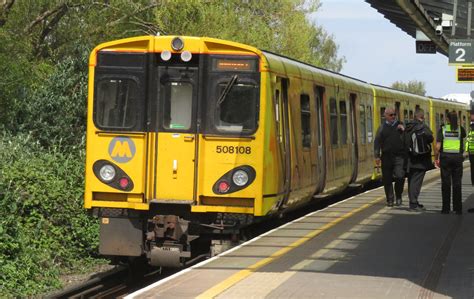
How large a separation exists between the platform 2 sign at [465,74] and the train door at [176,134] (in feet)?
53.4

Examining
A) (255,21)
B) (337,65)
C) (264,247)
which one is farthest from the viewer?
(337,65)

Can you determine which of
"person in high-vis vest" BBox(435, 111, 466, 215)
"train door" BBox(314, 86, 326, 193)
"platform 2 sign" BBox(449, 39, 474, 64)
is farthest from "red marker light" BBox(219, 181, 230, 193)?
"platform 2 sign" BBox(449, 39, 474, 64)

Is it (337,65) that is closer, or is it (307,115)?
(307,115)

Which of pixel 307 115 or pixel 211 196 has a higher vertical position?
pixel 307 115

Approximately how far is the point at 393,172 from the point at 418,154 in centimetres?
113

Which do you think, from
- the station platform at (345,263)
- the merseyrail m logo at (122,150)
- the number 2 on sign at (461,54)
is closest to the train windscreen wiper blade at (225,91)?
the merseyrail m logo at (122,150)

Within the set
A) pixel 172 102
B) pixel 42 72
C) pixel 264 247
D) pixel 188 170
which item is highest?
pixel 42 72

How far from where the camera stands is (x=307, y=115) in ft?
48.1

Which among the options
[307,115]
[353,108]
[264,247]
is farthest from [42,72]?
[264,247]

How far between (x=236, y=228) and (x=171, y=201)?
0.92 meters

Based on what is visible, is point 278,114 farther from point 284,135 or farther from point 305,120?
point 305,120

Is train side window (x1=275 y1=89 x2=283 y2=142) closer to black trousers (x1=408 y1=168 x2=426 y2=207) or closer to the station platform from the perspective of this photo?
the station platform

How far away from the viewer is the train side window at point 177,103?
1157cm

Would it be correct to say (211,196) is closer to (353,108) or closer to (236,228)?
(236,228)
